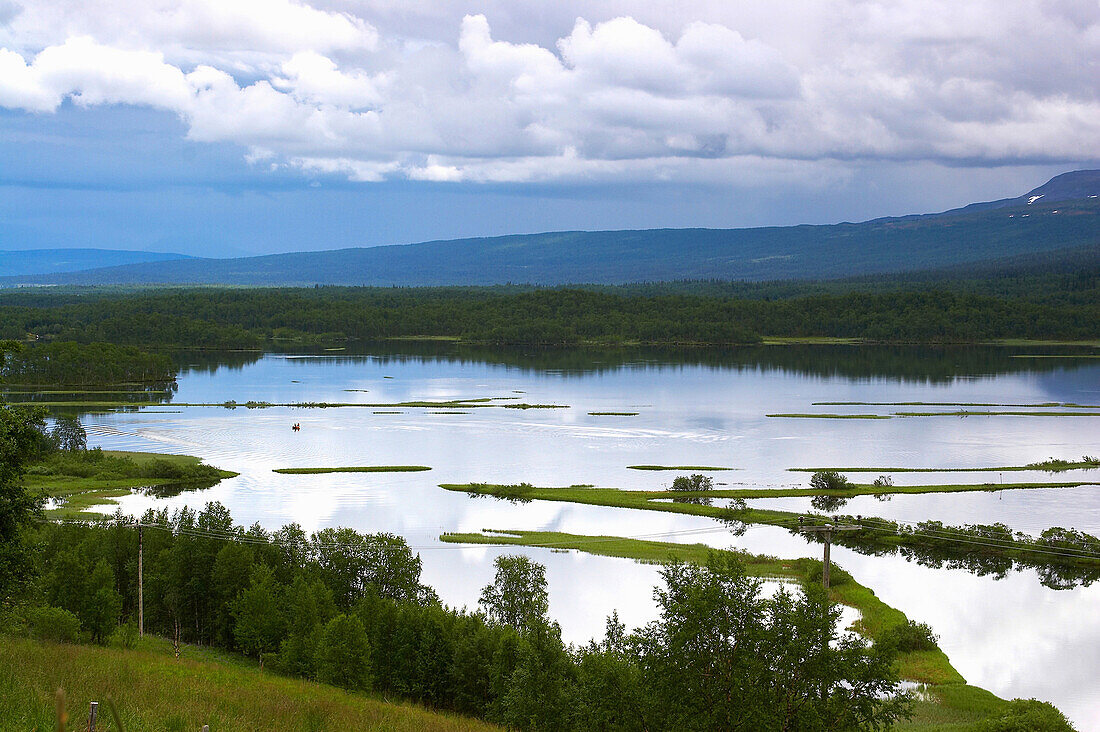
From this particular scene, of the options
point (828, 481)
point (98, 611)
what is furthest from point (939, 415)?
point (98, 611)

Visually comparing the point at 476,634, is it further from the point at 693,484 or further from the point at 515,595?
the point at 693,484

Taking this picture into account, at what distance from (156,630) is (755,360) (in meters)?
97.1

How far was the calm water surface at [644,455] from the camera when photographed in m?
29.9

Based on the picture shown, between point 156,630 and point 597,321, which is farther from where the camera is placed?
point 597,321

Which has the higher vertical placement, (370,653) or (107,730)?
(107,730)

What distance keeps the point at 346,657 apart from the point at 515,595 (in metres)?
6.15

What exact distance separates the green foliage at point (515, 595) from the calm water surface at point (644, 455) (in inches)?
63.3

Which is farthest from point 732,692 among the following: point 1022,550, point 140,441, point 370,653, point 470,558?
point 140,441


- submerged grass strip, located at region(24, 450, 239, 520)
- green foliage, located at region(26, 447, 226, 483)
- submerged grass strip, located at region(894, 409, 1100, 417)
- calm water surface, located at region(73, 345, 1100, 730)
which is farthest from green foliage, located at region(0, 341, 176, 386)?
submerged grass strip, located at region(894, 409, 1100, 417)

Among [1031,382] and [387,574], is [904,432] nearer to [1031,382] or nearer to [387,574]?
[1031,382]

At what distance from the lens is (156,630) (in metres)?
26.6

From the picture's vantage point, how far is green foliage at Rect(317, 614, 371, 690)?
69.5 feet

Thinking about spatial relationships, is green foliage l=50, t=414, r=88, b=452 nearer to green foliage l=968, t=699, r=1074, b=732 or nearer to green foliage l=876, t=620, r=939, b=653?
green foliage l=876, t=620, r=939, b=653

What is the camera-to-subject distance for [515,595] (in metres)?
26.5
